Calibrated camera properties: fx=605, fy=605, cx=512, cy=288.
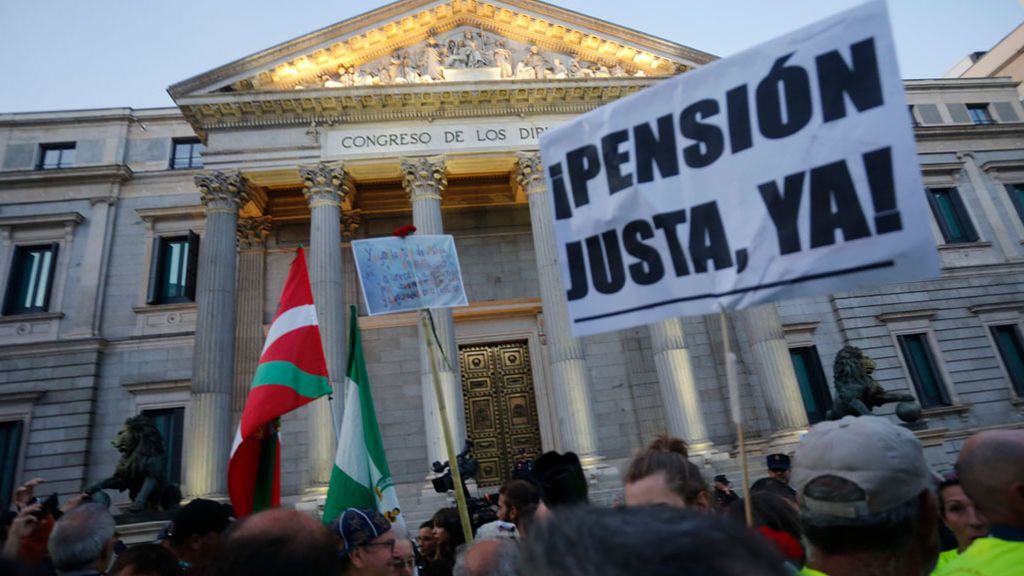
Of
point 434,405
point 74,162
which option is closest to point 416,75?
point 434,405

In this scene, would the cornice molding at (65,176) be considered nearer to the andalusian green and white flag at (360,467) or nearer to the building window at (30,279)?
the building window at (30,279)

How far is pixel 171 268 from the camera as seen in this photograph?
19.1 meters

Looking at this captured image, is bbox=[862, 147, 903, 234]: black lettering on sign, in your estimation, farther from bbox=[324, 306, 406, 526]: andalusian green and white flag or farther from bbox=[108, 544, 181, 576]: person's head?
bbox=[324, 306, 406, 526]: andalusian green and white flag

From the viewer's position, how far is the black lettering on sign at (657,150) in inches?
135

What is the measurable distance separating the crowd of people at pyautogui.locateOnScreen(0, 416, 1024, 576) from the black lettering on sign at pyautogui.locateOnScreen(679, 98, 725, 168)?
1600 millimetres

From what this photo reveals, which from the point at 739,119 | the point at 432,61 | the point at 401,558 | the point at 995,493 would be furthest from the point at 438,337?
the point at 995,493

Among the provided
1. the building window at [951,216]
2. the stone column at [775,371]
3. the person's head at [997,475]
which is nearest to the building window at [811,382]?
the stone column at [775,371]

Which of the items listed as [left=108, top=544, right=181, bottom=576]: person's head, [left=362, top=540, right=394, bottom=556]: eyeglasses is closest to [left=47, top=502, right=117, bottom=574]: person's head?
[left=108, top=544, right=181, bottom=576]: person's head

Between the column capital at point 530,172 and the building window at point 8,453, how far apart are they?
15.7 m

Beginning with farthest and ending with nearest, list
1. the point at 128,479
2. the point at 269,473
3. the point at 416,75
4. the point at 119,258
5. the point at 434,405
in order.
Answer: the point at 119,258 → the point at 416,75 → the point at 434,405 → the point at 128,479 → the point at 269,473

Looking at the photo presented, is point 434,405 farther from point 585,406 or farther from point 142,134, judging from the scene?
point 142,134

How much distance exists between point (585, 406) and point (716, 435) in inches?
214

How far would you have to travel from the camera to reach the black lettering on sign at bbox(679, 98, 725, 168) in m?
3.29

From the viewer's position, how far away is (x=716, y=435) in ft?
58.9
